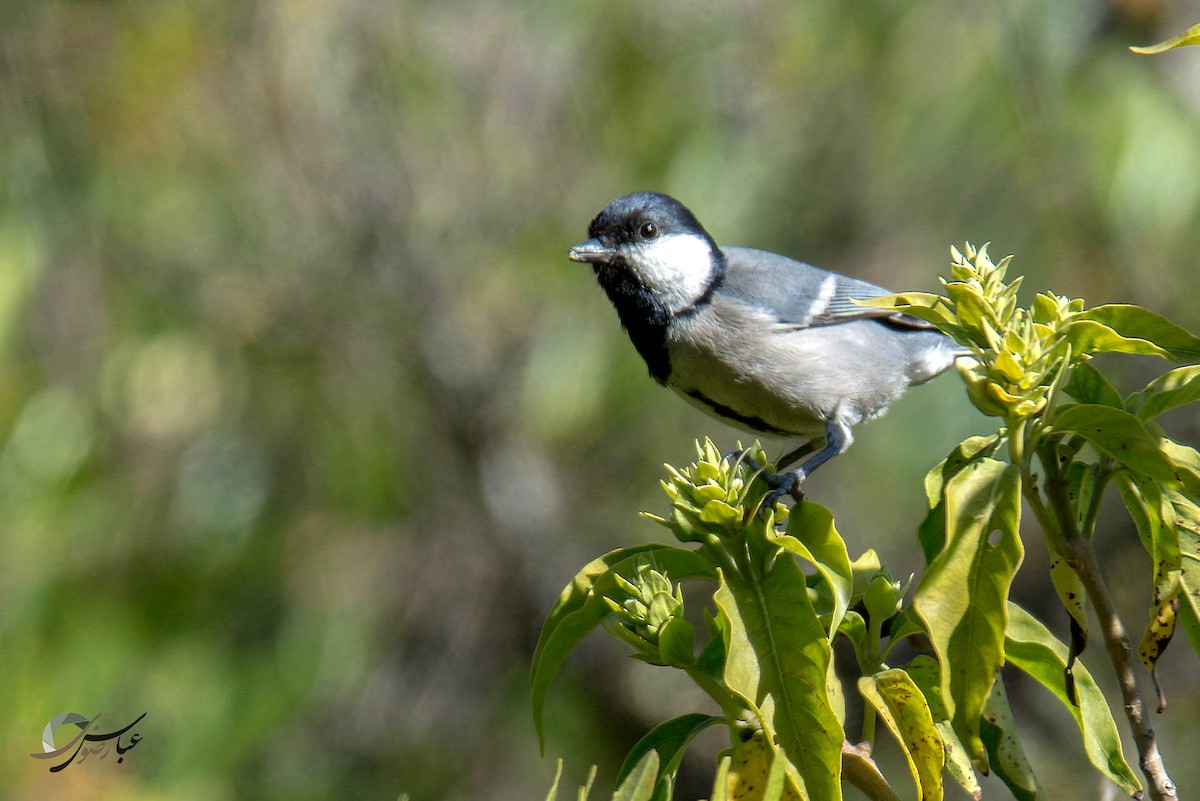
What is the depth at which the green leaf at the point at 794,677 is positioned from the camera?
90cm

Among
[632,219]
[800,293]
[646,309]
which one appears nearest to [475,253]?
[632,219]

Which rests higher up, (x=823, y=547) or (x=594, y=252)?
(x=594, y=252)

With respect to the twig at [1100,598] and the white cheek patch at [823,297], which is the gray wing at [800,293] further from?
the twig at [1100,598]

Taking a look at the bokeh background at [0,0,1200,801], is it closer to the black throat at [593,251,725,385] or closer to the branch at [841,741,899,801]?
the black throat at [593,251,725,385]

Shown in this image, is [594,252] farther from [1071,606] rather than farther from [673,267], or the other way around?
[1071,606]

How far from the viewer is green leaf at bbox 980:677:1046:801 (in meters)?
1.05

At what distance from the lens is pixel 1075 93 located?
3.70m

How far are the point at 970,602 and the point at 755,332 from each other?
1646 millimetres

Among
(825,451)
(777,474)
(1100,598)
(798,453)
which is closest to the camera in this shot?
(1100,598)

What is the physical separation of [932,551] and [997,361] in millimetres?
173

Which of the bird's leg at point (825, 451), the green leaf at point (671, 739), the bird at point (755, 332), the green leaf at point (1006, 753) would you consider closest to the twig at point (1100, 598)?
the green leaf at point (1006, 753)

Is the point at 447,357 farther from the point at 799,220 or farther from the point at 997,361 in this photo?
the point at 997,361

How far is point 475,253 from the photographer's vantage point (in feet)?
12.7

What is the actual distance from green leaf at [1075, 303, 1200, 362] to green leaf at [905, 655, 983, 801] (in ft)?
1.08
